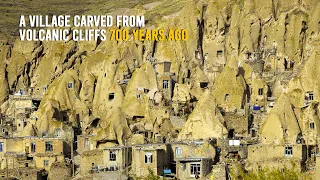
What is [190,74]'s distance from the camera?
302ft

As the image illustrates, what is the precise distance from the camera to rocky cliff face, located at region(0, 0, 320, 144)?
7912cm

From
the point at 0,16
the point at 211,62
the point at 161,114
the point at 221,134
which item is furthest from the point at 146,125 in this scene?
the point at 0,16

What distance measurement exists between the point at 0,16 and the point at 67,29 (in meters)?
37.0

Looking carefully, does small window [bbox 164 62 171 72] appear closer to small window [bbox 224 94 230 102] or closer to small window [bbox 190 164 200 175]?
small window [bbox 224 94 230 102]

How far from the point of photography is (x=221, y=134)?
75.6 m

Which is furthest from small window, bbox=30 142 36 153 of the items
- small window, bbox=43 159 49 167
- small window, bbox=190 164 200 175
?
small window, bbox=190 164 200 175

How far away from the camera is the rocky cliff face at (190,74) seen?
79.1m

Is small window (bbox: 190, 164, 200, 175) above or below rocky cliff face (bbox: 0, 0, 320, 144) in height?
below

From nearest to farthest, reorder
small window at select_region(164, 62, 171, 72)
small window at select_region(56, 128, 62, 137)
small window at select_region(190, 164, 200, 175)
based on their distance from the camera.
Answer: small window at select_region(190, 164, 200, 175) < small window at select_region(56, 128, 62, 137) < small window at select_region(164, 62, 171, 72)

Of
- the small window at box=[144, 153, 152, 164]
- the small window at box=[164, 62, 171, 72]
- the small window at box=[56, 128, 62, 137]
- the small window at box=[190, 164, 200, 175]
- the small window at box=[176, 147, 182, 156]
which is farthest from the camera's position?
the small window at box=[164, 62, 171, 72]

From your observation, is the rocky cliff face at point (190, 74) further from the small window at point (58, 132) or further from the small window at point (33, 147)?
the small window at point (33, 147)

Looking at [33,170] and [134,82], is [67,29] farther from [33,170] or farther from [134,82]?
[33,170]

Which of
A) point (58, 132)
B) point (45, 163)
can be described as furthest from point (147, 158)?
point (58, 132)

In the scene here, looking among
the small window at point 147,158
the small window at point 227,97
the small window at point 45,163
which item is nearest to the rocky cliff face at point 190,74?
the small window at point 227,97
